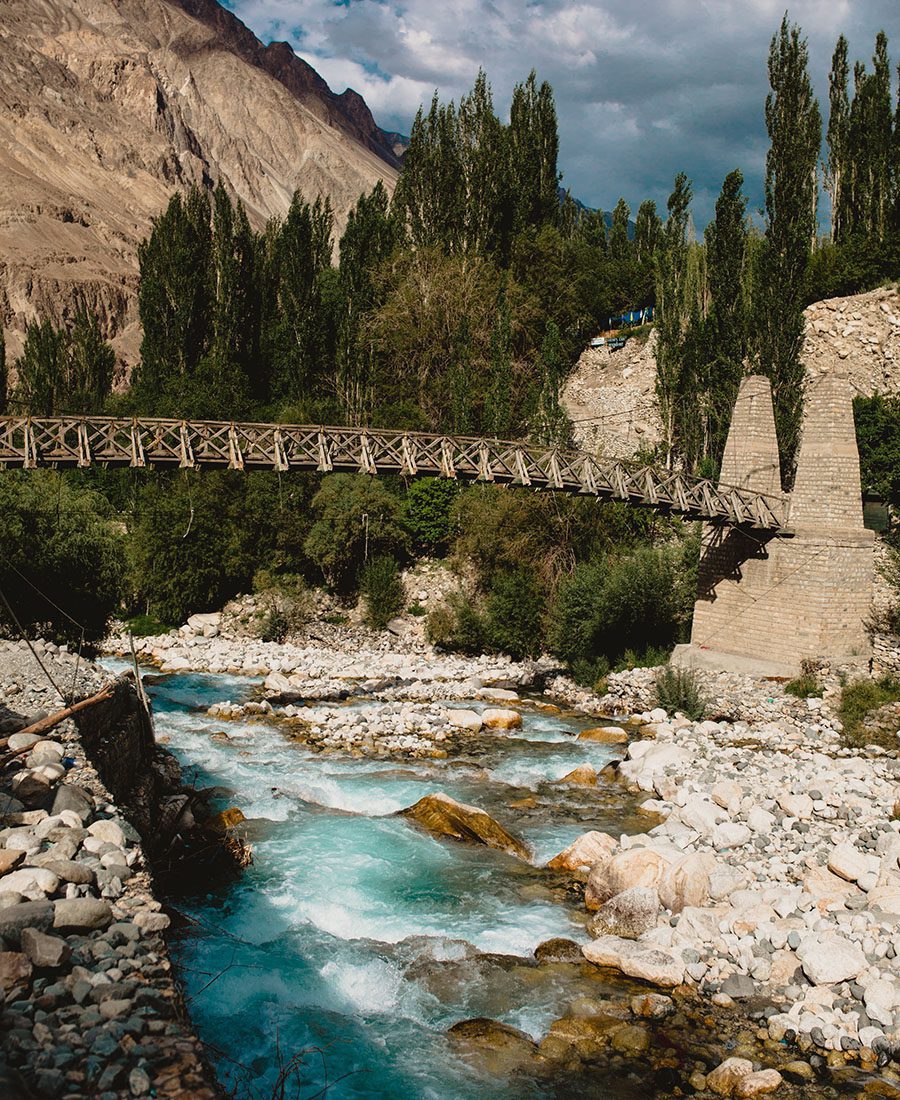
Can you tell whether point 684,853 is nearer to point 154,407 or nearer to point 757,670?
point 757,670

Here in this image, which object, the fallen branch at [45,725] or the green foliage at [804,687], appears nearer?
the fallen branch at [45,725]

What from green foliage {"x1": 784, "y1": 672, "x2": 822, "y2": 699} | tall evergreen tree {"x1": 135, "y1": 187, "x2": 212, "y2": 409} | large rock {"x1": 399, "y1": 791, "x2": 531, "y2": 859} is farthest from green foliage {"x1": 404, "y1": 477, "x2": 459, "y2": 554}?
large rock {"x1": 399, "y1": 791, "x2": 531, "y2": 859}

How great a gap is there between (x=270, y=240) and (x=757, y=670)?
87.0ft

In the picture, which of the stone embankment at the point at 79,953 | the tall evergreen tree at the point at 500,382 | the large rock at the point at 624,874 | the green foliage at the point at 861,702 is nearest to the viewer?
the stone embankment at the point at 79,953

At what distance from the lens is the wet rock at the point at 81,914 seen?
422 cm

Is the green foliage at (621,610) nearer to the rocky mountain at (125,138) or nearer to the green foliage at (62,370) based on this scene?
the green foliage at (62,370)

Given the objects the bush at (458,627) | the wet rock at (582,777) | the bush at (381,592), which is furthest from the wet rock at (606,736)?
the bush at (381,592)

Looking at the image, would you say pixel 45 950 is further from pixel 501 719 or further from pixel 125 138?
pixel 125 138

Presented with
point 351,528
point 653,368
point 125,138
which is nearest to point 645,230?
point 653,368

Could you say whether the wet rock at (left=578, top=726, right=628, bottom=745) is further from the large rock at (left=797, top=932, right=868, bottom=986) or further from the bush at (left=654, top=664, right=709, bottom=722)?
the large rock at (left=797, top=932, right=868, bottom=986)

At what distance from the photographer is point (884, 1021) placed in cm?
551

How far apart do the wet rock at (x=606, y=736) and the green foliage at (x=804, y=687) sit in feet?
9.25

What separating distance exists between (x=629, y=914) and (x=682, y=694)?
7.27 m

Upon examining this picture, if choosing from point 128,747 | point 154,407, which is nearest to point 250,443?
point 128,747
